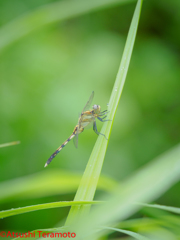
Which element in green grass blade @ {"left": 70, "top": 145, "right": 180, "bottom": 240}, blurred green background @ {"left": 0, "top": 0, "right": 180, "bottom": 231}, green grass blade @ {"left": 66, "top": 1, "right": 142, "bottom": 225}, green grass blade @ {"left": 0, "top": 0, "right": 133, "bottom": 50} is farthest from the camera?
blurred green background @ {"left": 0, "top": 0, "right": 180, "bottom": 231}

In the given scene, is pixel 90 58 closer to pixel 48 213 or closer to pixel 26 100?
pixel 26 100

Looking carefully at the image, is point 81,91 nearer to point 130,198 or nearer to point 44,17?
point 44,17

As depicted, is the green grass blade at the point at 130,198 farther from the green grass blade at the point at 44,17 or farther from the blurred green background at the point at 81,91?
the blurred green background at the point at 81,91

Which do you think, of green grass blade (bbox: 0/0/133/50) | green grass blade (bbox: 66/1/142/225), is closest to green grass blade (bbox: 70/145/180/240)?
green grass blade (bbox: 66/1/142/225)

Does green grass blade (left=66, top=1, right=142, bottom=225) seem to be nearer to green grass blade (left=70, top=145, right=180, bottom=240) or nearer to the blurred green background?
green grass blade (left=70, top=145, right=180, bottom=240)

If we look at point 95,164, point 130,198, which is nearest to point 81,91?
point 95,164

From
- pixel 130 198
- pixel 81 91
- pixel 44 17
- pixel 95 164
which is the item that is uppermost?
pixel 44 17

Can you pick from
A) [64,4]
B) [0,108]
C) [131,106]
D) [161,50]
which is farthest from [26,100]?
[161,50]

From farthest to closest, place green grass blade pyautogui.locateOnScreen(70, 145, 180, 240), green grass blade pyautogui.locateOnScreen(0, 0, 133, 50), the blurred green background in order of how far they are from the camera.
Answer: the blurred green background → green grass blade pyautogui.locateOnScreen(0, 0, 133, 50) → green grass blade pyautogui.locateOnScreen(70, 145, 180, 240)
